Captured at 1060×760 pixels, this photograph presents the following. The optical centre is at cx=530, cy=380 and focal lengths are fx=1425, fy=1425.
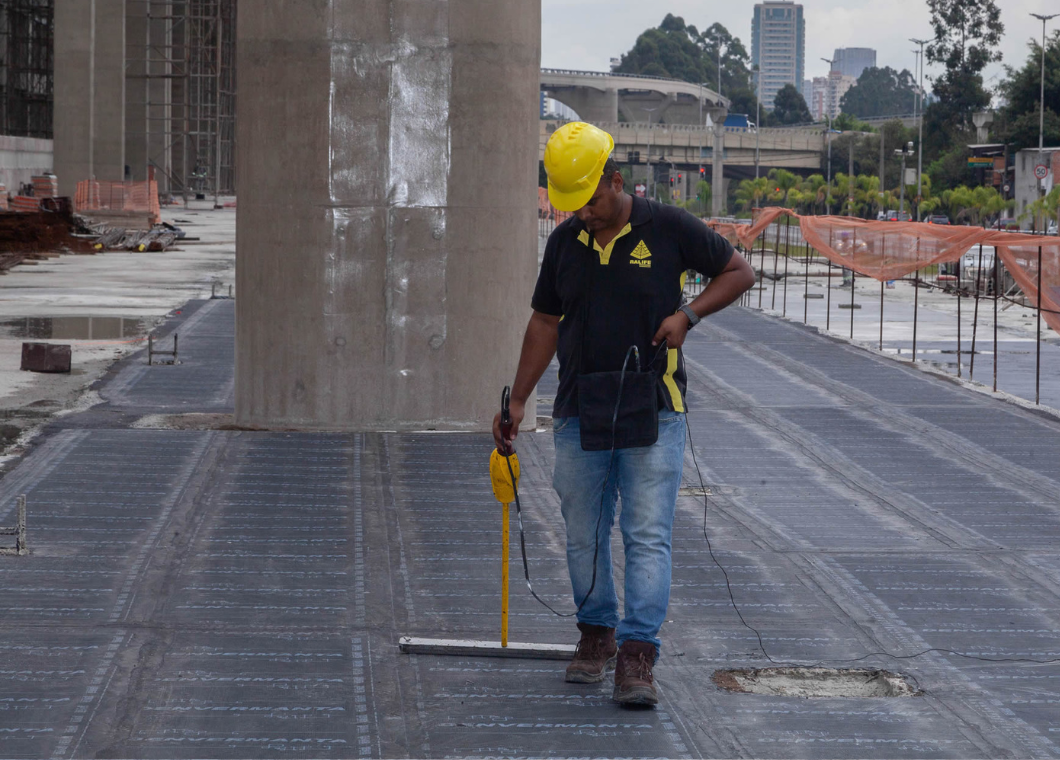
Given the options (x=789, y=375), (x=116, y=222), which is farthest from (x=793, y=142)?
(x=789, y=375)

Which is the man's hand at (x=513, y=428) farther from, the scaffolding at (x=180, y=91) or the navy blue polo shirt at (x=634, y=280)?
the scaffolding at (x=180, y=91)

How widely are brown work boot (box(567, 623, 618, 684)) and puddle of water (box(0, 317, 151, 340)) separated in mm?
14589

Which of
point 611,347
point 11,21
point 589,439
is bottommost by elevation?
point 589,439

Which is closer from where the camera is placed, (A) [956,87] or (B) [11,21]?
(B) [11,21]

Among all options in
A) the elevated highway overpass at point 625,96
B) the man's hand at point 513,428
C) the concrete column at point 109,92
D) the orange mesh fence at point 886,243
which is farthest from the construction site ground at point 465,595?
the elevated highway overpass at point 625,96

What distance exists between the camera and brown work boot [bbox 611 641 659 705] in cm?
499

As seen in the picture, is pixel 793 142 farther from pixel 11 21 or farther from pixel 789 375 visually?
pixel 789 375

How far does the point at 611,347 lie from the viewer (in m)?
5.03

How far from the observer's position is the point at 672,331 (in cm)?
492

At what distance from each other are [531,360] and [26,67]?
64202 mm

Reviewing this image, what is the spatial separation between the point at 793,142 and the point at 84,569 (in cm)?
13031

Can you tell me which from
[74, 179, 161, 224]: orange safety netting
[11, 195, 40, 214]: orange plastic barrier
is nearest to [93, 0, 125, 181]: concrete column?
[74, 179, 161, 224]: orange safety netting

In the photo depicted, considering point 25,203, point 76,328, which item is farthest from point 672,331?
point 25,203

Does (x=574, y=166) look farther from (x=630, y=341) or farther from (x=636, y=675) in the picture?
(x=636, y=675)
